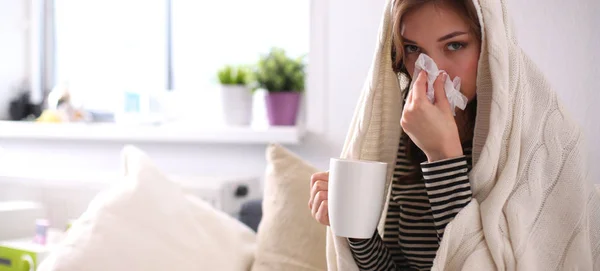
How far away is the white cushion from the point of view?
53.2 inches

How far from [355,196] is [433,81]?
0.72 feet

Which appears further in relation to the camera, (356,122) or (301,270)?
(301,270)

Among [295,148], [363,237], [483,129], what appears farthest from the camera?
[295,148]

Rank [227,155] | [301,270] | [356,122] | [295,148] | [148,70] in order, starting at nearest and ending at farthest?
[356,122] → [301,270] → [295,148] → [227,155] → [148,70]

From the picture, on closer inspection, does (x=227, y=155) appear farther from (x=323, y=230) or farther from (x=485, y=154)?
(x=485, y=154)

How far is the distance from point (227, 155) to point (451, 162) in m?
1.52

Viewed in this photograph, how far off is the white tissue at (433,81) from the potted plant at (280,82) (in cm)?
129

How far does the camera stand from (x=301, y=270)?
1.41 m

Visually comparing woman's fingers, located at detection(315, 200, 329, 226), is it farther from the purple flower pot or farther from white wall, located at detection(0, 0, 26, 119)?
white wall, located at detection(0, 0, 26, 119)

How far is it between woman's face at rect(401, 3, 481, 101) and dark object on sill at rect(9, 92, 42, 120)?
235cm

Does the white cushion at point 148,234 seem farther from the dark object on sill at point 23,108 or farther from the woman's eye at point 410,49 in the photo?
the dark object on sill at point 23,108

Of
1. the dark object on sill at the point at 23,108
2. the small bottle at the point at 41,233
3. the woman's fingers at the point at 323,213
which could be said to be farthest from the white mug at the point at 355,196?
the dark object on sill at the point at 23,108

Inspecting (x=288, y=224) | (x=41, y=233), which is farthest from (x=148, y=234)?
(x=41, y=233)

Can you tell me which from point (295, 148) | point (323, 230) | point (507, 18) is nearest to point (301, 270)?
point (323, 230)
